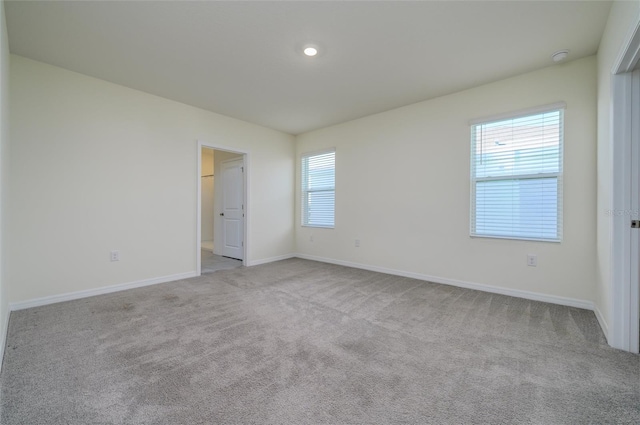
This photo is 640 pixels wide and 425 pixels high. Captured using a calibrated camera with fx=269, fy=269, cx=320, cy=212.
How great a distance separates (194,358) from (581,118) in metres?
4.25

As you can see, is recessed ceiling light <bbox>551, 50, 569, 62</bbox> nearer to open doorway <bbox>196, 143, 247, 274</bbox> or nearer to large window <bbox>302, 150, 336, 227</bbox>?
large window <bbox>302, 150, 336, 227</bbox>

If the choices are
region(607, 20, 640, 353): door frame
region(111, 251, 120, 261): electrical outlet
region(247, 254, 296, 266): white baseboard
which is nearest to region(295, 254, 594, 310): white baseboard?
region(607, 20, 640, 353): door frame

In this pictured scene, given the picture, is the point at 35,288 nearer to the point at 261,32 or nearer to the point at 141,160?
the point at 141,160

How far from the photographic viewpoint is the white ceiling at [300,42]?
2.14 meters

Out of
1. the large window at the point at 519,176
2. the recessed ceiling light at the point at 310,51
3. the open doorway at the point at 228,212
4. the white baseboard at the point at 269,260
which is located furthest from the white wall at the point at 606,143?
the open doorway at the point at 228,212

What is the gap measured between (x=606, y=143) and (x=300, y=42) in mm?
2845

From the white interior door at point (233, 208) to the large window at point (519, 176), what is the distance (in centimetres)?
400

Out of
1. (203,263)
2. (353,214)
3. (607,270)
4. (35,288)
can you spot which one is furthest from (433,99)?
(35,288)

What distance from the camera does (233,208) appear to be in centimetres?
553

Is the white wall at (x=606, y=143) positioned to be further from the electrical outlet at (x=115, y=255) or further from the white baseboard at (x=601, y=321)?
the electrical outlet at (x=115, y=255)

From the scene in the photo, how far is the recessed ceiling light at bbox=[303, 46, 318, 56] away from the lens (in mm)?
2631

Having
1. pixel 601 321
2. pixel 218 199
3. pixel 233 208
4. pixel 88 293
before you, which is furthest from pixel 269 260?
pixel 601 321

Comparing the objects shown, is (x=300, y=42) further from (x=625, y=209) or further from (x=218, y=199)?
(x=218, y=199)

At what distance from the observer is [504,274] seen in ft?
10.8
